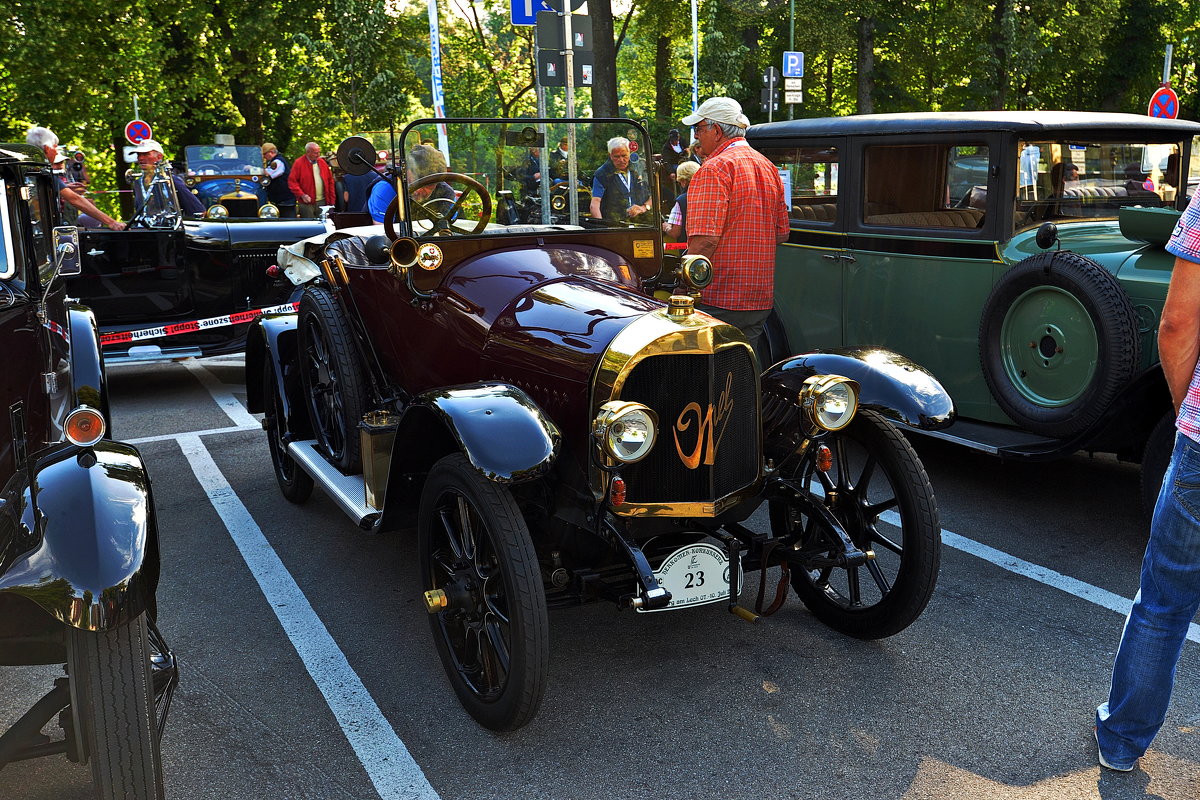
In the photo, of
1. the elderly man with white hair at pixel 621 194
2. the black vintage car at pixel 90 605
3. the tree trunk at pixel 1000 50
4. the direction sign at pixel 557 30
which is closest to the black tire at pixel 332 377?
the elderly man with white hair at pixel 621 194

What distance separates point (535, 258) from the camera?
4.09 m

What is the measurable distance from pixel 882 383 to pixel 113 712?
104 inches

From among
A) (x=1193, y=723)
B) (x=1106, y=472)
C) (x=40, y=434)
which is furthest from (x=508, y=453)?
(x=1106, y=472)

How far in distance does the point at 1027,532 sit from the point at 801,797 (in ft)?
8.30

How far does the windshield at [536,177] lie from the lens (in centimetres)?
447

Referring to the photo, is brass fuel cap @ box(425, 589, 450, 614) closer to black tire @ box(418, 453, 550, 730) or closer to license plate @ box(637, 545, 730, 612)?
black tire @ box(418, 453, 550, 730)

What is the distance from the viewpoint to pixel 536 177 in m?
4.57

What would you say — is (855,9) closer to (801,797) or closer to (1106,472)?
(1106,472)

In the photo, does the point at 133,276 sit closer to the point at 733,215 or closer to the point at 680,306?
the point at 733,215

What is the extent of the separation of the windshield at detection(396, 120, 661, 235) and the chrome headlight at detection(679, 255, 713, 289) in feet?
2.26

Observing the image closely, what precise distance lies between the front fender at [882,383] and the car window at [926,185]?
1.91 metres

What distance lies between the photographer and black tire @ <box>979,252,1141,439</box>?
446cm

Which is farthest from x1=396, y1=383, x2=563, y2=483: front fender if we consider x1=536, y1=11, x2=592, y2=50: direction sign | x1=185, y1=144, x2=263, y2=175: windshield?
x1=185, y1=144, x2=263, y2=175: windshield

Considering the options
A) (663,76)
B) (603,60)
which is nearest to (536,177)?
(603,60)
